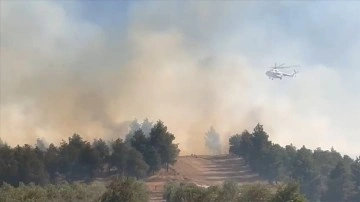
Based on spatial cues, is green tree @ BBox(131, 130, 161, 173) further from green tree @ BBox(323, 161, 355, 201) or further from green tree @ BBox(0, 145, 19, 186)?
green tree @ BBox(323, 161, 355, 201)

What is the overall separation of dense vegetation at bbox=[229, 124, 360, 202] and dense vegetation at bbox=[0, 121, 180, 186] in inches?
1028

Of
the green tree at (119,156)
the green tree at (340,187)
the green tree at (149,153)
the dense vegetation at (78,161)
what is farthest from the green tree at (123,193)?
the green tree at (340,187)

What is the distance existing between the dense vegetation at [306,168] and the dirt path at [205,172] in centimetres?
362

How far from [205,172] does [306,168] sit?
2576cm

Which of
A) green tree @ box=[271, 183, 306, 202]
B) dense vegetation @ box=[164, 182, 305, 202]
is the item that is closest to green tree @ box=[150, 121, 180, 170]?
dense vegetation @ box=[164, 182, 305, 202]

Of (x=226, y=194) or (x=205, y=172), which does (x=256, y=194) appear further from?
(x=205, y=172)

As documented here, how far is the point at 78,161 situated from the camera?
397 feet

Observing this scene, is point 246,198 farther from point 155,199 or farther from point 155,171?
point 155,171

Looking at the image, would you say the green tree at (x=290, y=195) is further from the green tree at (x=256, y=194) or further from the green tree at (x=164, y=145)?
the green tree at (x=164, y=145)

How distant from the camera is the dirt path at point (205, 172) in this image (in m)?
123

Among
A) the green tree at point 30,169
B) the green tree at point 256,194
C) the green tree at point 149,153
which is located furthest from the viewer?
the green tree at point 149,153

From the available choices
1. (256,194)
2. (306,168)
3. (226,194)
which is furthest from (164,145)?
(256,194)

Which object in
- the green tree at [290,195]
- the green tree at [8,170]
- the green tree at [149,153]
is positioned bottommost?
the green tree at [290,195]

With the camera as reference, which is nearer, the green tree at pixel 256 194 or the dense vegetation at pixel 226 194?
the dense vegetation at pixel 226 194
